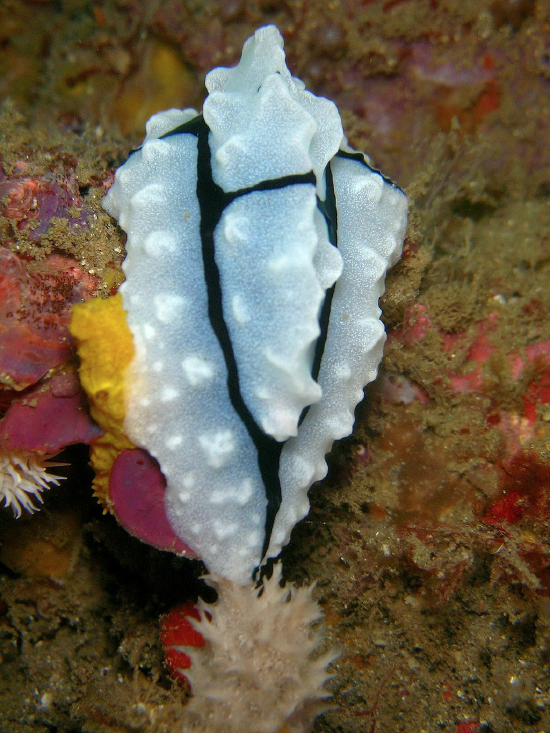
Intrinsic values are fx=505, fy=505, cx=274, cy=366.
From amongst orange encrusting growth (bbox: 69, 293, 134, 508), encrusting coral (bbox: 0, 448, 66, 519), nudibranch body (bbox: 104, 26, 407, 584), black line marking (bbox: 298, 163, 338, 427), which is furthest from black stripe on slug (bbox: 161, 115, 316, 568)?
encrusting coral (bbox: 0, 448, 66, 519)

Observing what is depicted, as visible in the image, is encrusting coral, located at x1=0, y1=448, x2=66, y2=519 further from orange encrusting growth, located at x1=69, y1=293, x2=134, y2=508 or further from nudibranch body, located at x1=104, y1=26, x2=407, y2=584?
nudibranch body, located at x1=104, y1=26, x2=407, y2=584


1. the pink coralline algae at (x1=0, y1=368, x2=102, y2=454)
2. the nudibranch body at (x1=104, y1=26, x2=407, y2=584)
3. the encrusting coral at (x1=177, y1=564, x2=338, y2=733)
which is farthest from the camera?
the encrusting coral at (x1=177, y1=564, x2=338, y2=733)

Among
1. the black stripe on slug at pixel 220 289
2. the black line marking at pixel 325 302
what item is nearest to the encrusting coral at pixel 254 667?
the black stripe on slug at pixel 220 289

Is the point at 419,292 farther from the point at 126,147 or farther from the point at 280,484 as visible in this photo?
the point at 126,147

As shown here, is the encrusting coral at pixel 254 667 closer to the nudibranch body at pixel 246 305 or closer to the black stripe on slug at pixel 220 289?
the nudibranch body at pixel 246 305

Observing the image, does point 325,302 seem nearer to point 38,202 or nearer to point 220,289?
point 220,289

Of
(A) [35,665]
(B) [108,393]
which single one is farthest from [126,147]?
(A) [35,665]
